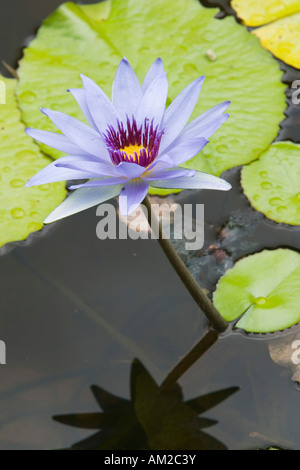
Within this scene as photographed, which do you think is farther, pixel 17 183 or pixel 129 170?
pixel 17 183

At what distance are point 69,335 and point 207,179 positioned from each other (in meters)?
0.96

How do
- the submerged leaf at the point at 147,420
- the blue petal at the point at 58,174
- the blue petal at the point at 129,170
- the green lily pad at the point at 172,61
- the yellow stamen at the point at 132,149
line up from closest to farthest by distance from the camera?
1. the blue petal at the point at 129,170
2. the blue petal at the point at 58,174
3. the yellow stamen at the point at 132,149
4. the submerged leaf at the point at 147,420
5. the green lily pad at the point at 172,61

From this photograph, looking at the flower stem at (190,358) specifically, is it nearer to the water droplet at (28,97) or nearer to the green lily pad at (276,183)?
the green lily pad at (276,183)

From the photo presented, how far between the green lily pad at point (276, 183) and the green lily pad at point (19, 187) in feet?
2.75

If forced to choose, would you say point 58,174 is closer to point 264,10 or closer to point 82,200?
point 82,200

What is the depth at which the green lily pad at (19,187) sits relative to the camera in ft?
7.91

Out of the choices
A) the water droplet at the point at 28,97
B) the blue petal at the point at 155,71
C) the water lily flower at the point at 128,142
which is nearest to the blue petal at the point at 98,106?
the water lily flower at the point at 128,142

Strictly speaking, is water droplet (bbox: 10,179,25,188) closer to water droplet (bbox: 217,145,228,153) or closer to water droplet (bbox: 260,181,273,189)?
water droplet (bbox: 217,145,228,153)

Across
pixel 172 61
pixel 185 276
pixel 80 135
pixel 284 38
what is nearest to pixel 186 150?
pixel 80 135

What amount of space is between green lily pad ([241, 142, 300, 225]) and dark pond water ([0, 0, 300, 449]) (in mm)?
70

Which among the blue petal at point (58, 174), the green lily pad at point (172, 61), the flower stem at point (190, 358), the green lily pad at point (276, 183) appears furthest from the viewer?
the green lily pad at point (172, 61)

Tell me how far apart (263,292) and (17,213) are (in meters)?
1.08

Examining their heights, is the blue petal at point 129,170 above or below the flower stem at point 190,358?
above

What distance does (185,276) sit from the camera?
1824 mm
